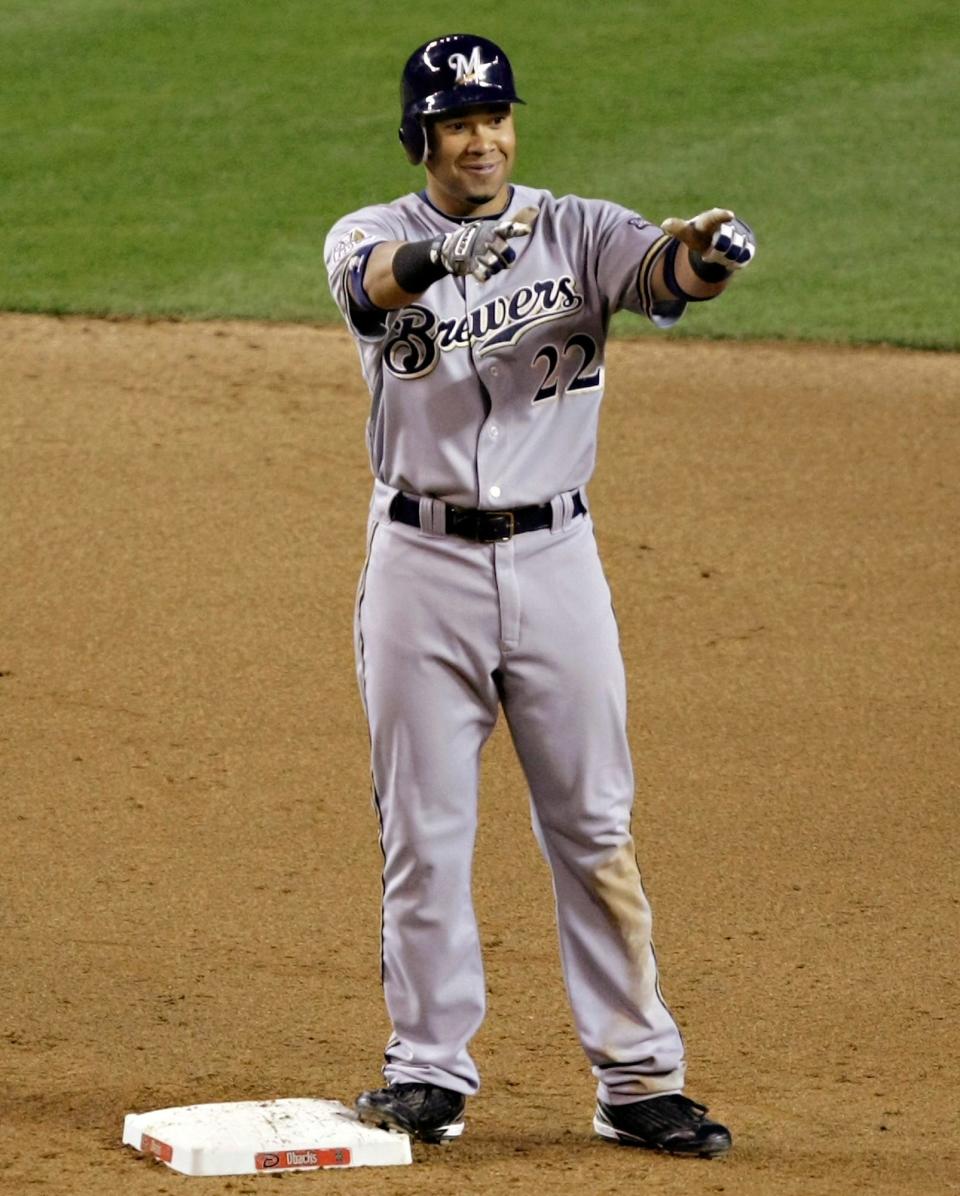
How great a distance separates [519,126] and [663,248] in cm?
909

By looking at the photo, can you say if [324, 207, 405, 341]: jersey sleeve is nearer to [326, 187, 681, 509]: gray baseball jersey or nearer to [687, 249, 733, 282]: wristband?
[326, 187, 681, 509]: gray baseball jersey

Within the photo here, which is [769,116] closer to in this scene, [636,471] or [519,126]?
[519,126]

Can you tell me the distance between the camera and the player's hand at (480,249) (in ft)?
10.9

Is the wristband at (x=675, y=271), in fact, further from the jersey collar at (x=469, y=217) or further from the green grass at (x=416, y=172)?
the green grass at (x=416, y=172)

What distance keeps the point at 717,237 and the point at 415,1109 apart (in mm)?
1628

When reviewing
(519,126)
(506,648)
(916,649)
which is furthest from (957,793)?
(519,126)

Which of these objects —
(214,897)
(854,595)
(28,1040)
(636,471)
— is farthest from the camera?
(636,471)

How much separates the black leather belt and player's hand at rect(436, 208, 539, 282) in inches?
18.4

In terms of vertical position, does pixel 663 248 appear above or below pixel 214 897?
above

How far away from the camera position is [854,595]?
23.5ft

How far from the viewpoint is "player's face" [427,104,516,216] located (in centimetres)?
362

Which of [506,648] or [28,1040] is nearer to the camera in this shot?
[506,648]

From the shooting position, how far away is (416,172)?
38.3ft

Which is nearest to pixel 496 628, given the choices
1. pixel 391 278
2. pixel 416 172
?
pixel 391 278
